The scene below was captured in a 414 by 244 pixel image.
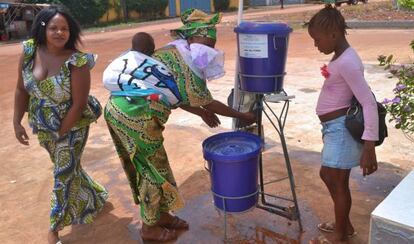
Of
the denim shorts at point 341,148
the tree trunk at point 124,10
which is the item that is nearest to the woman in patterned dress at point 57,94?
the denim shorts at point 341,148

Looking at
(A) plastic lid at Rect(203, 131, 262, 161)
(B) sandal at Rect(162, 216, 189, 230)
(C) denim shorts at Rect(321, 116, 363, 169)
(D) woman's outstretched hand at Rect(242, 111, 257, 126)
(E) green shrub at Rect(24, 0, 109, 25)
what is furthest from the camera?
(E) green shrub at Rect(24, 0, 109, 25)

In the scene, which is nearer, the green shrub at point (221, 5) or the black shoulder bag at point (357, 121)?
the black shoulder bag at point (357, 121)

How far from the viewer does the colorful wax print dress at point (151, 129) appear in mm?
2680

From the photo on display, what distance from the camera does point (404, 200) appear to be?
180cm

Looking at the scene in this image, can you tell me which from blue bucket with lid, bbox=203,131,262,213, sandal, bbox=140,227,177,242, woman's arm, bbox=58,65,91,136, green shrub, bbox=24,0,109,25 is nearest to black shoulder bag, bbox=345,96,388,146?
blue bucket with lid, bbox=203,131,262,213

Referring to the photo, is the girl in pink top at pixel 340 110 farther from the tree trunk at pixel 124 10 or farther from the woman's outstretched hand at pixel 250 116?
the tree trunk at pixel 124 10

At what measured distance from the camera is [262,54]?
2.65 meters

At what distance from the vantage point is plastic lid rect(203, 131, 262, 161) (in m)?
2.65

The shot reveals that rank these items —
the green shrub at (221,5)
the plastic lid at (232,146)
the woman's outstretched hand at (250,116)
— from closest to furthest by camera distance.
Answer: the plastic lid at (232,146)
the woman's outstretched hand at (250,116)
the green shrub at (221,5)

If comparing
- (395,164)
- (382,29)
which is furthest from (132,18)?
(395,164)

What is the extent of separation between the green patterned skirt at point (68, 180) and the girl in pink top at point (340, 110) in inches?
66.9

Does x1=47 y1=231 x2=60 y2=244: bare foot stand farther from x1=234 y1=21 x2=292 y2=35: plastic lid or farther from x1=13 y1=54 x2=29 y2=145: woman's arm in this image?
x1=234 y1=21 x2=292 y2=35: plastic lid

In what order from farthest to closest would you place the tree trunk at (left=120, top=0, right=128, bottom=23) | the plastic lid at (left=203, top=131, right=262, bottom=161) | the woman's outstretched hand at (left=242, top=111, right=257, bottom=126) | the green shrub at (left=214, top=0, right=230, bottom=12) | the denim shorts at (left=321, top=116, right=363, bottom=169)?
the green shrub at (left=214, top=0, right=230, bottom=12) → the tree trunk at (left=120, top=0, right=128, bottom=23) → the woman's outstretched hand at (left=242, top=111, right=257, bottom=126) → the plastic lid at (left=203, top=131, right=262, bottom=161) → the denim shorts at (left=321, top=116, right=363, bottom=169)

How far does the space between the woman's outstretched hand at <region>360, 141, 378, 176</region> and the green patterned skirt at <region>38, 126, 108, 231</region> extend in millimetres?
1889
